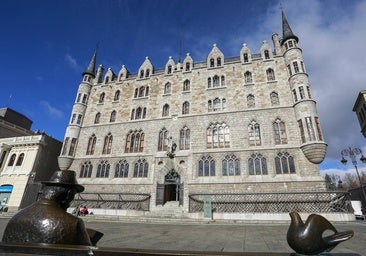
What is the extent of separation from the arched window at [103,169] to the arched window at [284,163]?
17896mm

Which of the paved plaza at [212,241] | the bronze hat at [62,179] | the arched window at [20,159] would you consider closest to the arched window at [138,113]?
the arched window at [20,159]

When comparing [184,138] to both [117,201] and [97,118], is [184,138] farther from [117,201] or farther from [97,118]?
[97,118]

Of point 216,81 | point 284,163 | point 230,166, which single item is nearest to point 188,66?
point 216,81

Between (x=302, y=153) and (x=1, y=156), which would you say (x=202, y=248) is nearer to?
(x=302, y=153)

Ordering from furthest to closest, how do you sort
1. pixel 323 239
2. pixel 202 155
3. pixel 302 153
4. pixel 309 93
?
pixel 202 155
pixel 309 93
pixel 302 153
pixel 323 239

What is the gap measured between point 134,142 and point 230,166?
11390 mm

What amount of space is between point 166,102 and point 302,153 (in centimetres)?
1536

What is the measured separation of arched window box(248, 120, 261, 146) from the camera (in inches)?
767

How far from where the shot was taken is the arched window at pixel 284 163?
57.7ft

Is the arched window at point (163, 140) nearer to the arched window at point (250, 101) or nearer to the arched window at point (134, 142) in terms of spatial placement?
the arched window at point (134, 142)

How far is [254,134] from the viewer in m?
19.8

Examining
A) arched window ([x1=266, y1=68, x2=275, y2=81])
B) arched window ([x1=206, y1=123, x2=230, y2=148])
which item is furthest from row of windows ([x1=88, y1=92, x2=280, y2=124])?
arched window ([x1=206, y1=123, x2=230, y2=148])

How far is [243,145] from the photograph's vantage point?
63.9ft

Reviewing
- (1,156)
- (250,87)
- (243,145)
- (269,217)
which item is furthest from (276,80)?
(1,156)
